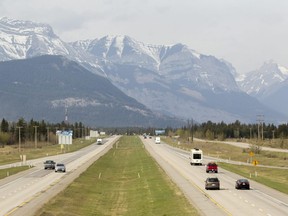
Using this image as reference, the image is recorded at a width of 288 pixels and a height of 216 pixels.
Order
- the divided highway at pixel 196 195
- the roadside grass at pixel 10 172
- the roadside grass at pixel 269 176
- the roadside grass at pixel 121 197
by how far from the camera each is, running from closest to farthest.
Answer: the divided highway at pixel 196 195 → the roadside grass at pixel 121 197 → the roadside grass at pixel 269 176 → the roadside grass at pixel 10 172

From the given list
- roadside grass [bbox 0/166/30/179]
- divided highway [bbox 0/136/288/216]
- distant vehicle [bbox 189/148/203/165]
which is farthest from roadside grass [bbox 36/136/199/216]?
distant vehicle [bbox 189/148/203/165]

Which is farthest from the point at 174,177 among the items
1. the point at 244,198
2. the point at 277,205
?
the point at 277,205

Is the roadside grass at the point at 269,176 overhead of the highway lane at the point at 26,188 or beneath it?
overhead

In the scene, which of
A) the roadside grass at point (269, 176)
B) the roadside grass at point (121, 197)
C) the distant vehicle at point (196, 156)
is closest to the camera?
the roadside grass at point (121, 197)

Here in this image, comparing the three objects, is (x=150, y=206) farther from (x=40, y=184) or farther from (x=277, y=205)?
(x=40, y=184)

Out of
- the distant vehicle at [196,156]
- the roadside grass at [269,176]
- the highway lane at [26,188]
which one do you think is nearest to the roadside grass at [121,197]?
the highway lane at [26,188]

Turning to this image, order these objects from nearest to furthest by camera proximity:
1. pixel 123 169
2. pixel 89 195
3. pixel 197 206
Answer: pixel 197 206, pixel 89 195, pixel 123 169

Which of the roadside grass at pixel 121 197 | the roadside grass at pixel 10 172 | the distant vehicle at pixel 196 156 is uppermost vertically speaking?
the distant vehicle at pixel 196 156

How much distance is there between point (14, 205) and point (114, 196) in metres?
18.8

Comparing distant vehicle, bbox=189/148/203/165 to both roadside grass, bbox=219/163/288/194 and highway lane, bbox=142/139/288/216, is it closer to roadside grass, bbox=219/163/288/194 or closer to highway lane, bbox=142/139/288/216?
roadside grass, bbox=219/163/288/194

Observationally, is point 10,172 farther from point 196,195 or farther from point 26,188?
point 196,195

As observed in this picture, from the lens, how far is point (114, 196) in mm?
79188

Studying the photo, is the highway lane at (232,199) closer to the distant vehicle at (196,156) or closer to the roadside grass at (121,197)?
the roadside grass at (121,197)

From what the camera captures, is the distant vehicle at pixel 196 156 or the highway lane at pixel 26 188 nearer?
the highway lane at pixel 26 188
